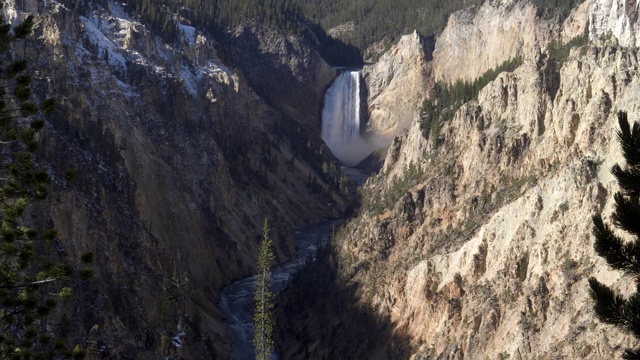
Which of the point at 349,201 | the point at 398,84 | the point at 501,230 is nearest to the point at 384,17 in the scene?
the point at 398,84

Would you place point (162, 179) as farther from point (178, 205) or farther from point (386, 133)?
point (386, 133)

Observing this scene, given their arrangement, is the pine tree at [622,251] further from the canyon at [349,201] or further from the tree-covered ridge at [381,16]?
the tree-covered ridge at [381,16]

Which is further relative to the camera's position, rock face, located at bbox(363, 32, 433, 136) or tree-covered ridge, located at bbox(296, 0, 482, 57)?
tree-covered ridge, located at bbox(296, 0, 482, 57)

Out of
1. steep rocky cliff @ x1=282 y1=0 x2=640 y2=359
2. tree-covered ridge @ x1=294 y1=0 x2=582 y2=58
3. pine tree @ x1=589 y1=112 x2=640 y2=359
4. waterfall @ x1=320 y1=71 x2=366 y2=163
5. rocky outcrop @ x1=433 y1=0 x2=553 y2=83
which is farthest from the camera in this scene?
tree-covered ridge @ x1=294 y1=0 x2=582 y2=58

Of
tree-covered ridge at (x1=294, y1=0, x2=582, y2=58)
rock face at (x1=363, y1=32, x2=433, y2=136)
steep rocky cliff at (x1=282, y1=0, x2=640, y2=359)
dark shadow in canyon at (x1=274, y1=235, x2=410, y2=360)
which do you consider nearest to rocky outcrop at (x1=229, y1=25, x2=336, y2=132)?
rock face at (x1=363, y1=32, x2=433, y2=136)

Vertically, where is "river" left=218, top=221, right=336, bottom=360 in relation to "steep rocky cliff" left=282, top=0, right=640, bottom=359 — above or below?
below

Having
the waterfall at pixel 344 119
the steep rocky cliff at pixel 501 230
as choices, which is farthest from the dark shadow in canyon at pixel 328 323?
the waterfall at pixel 344 119

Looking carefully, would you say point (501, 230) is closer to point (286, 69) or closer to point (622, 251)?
point (622, 251)

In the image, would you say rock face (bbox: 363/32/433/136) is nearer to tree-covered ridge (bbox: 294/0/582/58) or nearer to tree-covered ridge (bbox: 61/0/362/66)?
tree-covered ridge (bbox: 294/0/582/58)

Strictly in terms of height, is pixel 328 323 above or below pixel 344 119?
below
